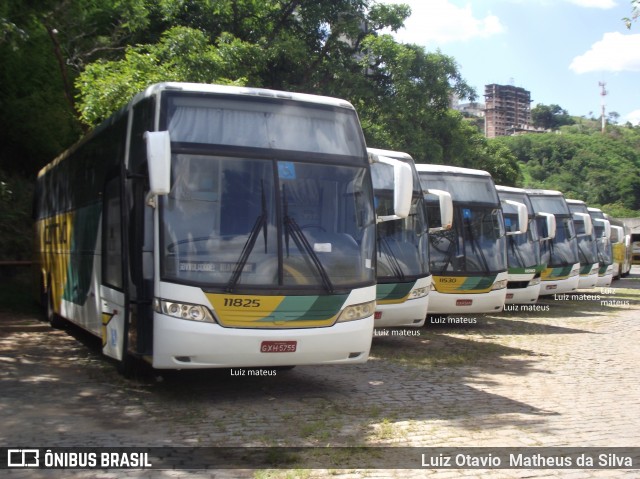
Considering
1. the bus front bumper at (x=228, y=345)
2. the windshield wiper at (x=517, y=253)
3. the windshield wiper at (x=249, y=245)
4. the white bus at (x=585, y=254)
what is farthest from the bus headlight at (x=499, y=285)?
the white bus at (x=585, y=254)

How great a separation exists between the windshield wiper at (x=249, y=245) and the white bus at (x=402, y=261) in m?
4.59

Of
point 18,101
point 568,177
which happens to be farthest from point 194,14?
point 568,177

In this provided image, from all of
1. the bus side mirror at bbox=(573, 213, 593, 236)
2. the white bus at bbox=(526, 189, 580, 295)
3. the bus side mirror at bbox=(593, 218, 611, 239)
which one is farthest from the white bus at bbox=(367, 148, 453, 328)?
the bus side mirror at bbox=(593, 218, 611, 239)

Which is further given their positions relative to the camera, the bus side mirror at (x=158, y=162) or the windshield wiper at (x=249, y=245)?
the windshield wiper at (x=249, y=245)

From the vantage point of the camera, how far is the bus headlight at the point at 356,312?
8742mm

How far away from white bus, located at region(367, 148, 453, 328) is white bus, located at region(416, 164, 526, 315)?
1.69 metres

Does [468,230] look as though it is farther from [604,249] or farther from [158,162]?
[604,249]

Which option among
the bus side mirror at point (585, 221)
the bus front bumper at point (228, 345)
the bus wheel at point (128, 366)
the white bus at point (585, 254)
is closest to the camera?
the bus front bumper at point (228, 345)

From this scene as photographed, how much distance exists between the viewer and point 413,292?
13289 millimetres

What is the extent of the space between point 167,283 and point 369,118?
1973 centimetres

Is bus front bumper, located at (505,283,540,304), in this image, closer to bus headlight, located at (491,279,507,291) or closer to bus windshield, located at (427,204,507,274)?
bus windshield, located at (427,204,507,274)

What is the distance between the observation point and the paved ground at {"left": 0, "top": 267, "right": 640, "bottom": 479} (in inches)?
277

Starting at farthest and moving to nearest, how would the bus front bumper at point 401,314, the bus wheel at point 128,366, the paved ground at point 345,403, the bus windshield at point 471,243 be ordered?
1. the bus windshield at point 471,243
2. the bus front bumper at point 401,314
3. the bus wheel at point 128,366
4. the paved ground at point 345,403

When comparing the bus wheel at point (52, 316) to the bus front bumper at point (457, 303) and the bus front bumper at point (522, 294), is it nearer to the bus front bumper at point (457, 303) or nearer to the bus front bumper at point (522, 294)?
the bus front bumper at point (457, 303)
